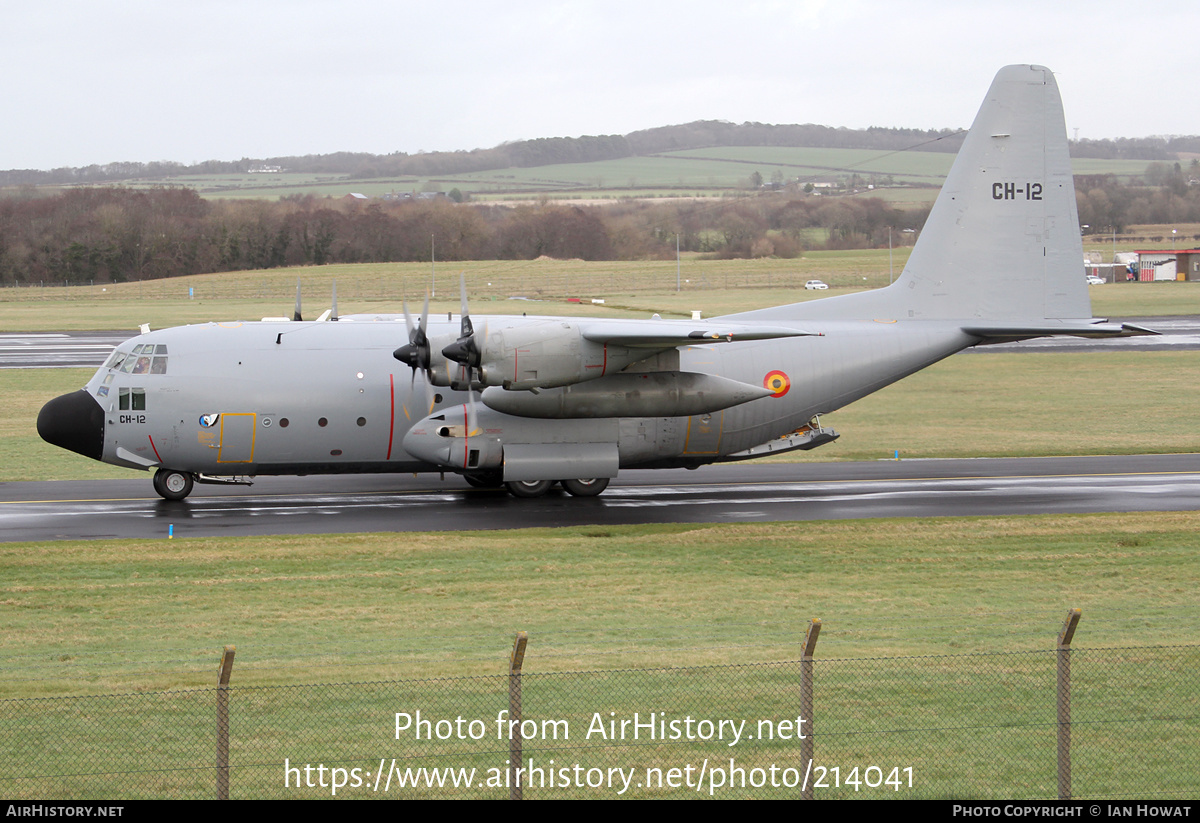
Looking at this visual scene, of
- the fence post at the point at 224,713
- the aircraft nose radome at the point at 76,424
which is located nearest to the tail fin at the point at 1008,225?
the aircraft nose radome at the point at 76,424

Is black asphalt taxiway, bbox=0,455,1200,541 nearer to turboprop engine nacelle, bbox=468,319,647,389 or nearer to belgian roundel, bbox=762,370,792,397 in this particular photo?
belgian roundel, bbox=762,370,792,397

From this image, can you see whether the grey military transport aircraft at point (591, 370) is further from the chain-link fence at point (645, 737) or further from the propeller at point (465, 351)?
the chain-link fence at point (645, 737)

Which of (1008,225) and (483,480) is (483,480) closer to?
(483,480)

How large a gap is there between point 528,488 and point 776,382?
6.26m

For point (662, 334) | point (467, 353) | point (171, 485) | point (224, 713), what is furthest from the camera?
point (171, 485)

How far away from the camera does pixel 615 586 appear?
19.0m

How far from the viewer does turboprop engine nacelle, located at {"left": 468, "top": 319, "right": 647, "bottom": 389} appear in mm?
22875

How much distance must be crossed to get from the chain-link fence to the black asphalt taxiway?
11.3 m

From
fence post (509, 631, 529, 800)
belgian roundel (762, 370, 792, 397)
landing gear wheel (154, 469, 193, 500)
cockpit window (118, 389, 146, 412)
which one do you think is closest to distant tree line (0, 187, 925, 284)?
landing gear wheel (154, 469, 193, 500)

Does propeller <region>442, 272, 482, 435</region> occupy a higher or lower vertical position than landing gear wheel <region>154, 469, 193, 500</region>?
higher

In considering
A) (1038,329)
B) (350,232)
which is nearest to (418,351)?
(1038,329)

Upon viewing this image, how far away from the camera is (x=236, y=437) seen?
25.1 m

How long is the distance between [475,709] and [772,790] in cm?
367

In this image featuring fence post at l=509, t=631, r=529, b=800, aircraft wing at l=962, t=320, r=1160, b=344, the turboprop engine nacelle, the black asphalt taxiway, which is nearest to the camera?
fence post at l=509, t=631, r=529, b=800
